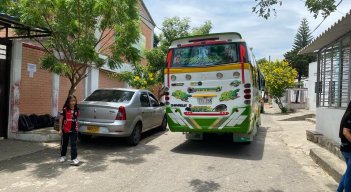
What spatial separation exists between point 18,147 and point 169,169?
4241 mm

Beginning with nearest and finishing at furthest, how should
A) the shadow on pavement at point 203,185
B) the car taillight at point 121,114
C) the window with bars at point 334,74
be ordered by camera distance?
the shadow on pavement at point 203,185 → the car taillight at point 121,114 → the window with bars at point 334,74

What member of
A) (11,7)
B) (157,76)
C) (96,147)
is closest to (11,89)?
(11,7)

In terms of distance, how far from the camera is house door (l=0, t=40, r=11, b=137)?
9.49m

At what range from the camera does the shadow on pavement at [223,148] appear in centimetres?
874

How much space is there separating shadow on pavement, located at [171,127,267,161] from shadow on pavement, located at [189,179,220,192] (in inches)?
99.1

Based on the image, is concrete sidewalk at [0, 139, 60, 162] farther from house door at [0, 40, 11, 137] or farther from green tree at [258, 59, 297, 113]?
green tree at [258, 59, 297, 113]

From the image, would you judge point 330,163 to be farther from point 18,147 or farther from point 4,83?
point 4,83

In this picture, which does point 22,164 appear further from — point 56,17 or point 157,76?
point 157,76

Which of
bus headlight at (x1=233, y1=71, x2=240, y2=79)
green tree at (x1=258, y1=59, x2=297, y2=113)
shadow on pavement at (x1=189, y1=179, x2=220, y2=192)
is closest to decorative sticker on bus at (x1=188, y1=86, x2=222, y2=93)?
bus headlight at (x1=233, y1=71, x2=240, y2=79)

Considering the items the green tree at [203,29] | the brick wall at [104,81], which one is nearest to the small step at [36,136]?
the brick wall at [104,81]

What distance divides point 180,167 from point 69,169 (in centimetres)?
229

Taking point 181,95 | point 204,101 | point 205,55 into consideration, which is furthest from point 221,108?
point 205,55

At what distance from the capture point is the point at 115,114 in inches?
339

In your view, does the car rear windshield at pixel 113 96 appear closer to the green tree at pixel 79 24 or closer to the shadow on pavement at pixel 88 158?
the green tree at pixel 79 24
